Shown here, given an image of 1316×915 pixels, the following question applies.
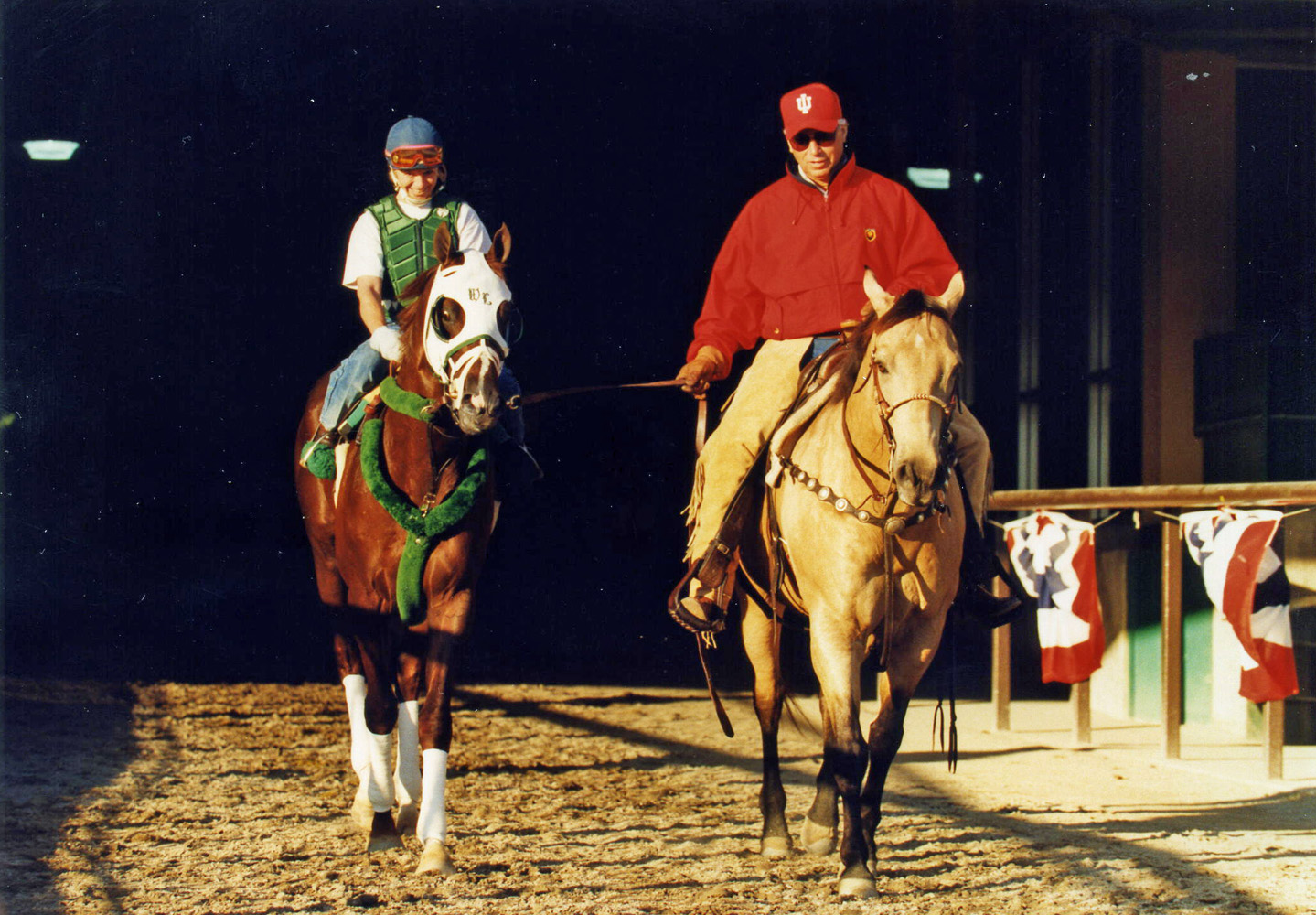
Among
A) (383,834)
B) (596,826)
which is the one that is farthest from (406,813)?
(596,826)

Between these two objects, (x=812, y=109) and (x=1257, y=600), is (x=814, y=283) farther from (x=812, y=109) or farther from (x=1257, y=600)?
(x=1257, y=600)

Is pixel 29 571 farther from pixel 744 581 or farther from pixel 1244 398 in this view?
pixel 1244 398

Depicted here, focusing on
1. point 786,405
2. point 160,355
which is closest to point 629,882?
point 786,405

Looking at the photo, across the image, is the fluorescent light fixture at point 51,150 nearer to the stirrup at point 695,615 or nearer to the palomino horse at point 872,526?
the stirrup at point 695,615

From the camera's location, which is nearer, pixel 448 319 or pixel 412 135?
pixel 448 319

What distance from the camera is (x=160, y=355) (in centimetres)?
1157

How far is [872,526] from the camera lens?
4703 mm

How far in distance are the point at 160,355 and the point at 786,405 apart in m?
7.94

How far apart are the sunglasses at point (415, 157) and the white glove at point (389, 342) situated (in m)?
0.67

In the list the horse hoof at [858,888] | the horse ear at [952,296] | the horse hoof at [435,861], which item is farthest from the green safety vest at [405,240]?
the horse hoof at [858,888]

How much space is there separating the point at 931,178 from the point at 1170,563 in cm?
707

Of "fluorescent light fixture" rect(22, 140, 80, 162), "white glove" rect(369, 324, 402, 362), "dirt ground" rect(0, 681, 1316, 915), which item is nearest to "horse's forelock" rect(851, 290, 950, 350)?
"white glove" rect(369, 324, 402, 362)

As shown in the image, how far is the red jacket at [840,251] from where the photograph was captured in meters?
5.29

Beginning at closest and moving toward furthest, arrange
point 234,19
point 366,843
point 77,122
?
point 366,843, point 234,19, point 77,122
